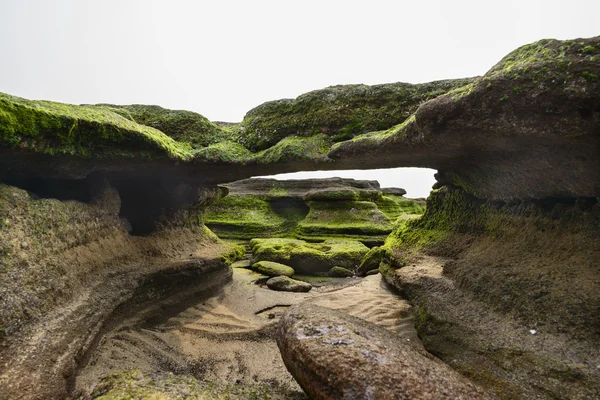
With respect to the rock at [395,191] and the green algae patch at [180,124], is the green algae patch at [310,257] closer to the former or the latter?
the green algae patch at [180,124]

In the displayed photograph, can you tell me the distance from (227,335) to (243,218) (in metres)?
10.4

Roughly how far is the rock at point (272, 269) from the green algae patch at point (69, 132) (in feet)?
14.6

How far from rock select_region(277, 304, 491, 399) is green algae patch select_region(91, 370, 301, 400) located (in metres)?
0.44

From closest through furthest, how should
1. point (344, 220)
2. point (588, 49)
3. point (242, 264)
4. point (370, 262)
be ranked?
point (588, 49) < point (370, 262) < point (242, 264) < point (344, 220)

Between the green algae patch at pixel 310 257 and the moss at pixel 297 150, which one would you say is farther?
the green algae patch at pixel 310 257

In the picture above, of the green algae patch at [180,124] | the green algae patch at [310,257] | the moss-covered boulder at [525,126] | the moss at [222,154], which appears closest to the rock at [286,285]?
the green algae patch at [310,257]

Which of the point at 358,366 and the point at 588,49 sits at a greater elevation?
the point at 588,49

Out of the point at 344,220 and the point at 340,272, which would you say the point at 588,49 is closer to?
the point at 340,272

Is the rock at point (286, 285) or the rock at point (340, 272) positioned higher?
the rock at point (286, 285)

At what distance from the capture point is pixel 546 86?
2.73 meters

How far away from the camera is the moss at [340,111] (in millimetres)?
5332

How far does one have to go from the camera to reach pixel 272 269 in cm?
847

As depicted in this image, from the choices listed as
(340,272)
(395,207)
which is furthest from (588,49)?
(395,207)

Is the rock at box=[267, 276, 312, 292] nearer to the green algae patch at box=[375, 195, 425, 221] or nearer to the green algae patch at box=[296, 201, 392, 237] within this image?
the green algae patch at box=[296, 201, 392, 237]
